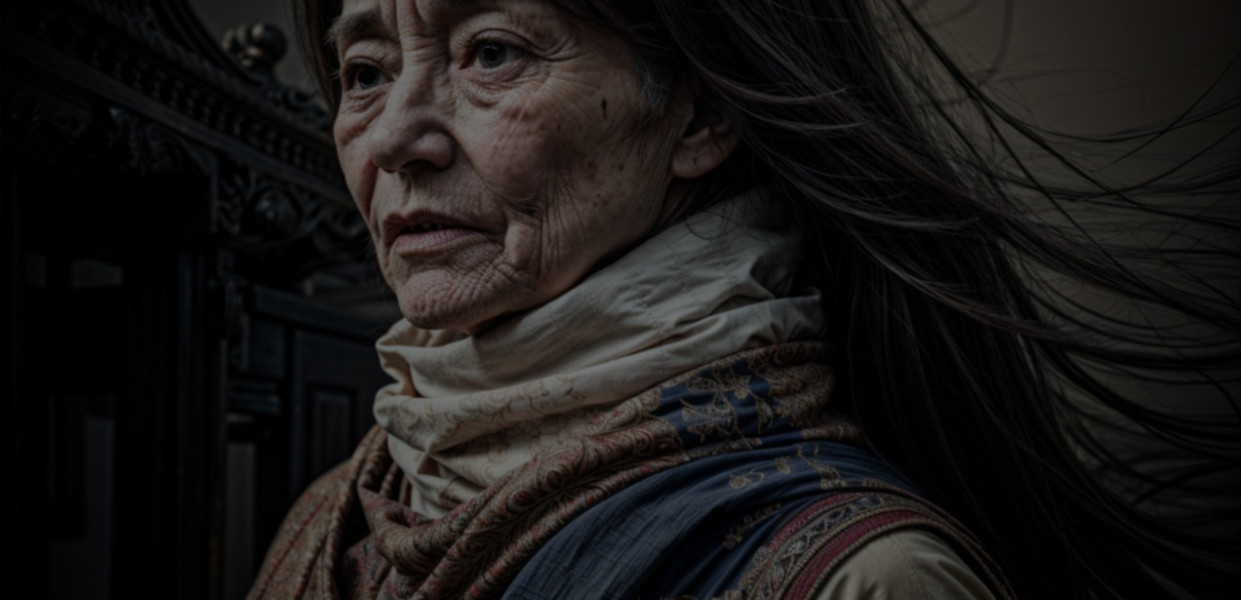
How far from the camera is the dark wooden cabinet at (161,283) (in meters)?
1.08

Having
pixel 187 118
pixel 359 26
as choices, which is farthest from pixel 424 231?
pixel 187 118

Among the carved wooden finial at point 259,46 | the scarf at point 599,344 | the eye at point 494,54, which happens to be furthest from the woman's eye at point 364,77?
the carved wooden finial at point 259,46

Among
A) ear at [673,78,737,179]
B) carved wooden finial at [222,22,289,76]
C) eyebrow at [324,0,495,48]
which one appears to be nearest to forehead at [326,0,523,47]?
eyebrow at [324,0,495,48]

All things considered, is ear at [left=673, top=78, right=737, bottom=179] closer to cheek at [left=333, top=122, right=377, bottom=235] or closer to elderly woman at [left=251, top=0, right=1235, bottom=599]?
elderly woman at [left=251, top=0, right=1235, bottom=599]

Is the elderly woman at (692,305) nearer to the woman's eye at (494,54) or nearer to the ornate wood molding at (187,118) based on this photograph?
the woman's eye at (494,54)

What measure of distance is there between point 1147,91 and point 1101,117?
60mm

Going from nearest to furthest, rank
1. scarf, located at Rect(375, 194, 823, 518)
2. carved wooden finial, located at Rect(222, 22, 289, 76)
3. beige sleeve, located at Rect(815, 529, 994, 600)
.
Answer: beige sleeve, located at Rect(815, 529, 994, 600) < scarf, located at Rect(375, 194, 823, 518) < carved wooden finial, located at Rect(222, 22, 289, 76)

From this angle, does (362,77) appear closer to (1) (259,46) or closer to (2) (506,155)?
(2) (506,155)

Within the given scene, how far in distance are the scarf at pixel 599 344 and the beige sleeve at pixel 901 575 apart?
0.19m

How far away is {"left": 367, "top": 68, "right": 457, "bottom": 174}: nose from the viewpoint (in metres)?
0.73

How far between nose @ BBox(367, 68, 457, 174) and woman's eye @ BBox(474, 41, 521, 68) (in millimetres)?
44

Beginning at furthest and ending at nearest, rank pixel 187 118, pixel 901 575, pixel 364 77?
pixel 187 118
pixel 364 77
pixel 901 575

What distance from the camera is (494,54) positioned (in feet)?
2.44

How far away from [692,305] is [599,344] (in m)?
0.08
